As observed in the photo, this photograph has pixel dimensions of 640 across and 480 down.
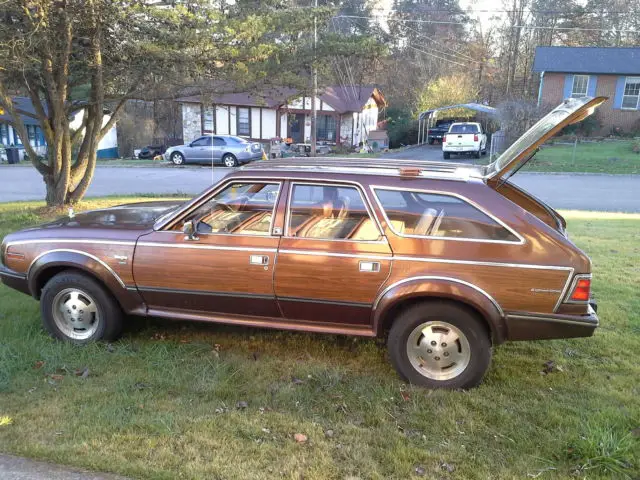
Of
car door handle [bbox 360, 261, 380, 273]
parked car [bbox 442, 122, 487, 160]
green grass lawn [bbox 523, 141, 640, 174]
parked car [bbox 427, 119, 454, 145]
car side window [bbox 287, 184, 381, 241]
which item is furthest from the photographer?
parked car [bbox 427, 119, 454, 145]

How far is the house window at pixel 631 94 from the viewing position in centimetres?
3281

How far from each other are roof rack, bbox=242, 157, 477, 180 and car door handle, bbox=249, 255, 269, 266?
77 cm

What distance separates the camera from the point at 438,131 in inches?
1453

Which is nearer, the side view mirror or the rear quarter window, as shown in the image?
the side view mirror

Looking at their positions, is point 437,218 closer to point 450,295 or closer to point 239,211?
point 450,295

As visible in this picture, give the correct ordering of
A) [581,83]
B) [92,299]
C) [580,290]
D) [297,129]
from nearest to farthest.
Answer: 1. [580,290]
2. [92,299]
3. [581,83]
4. [297,129]

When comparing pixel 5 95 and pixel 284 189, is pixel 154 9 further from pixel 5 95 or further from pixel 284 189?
pixel 284 189

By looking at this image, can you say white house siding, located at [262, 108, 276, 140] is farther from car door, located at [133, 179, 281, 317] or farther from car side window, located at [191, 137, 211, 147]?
car door, located at [133, 179, 281, 317]

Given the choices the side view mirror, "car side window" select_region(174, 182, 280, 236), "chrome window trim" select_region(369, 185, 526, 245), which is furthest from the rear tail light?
the side view mirror

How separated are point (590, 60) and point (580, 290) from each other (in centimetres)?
3535

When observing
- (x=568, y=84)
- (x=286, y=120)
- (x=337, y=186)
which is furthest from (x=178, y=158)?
(x=337, y=186)

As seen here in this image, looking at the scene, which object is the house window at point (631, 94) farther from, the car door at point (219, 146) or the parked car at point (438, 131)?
the car door at point (219, 146)

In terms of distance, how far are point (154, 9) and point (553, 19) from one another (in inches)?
1885

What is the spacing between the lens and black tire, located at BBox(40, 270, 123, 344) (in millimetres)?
4445
